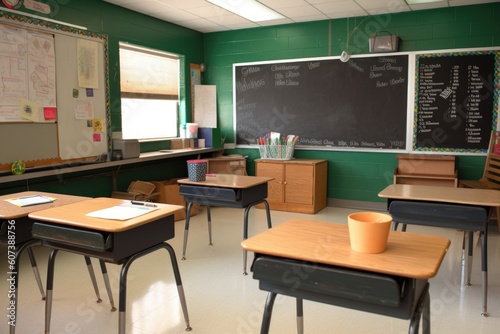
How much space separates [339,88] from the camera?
231 inches

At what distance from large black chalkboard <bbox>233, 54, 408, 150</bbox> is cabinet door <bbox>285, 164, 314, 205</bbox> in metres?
0.62

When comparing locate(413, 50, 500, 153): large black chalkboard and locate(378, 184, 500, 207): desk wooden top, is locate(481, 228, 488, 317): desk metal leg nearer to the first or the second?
locate(378, 184, 500, 207): desk wooden top

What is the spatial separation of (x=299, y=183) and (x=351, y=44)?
6.46 feet

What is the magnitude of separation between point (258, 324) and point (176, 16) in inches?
168

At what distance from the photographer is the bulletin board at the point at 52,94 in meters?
3.82

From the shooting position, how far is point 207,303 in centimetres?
298

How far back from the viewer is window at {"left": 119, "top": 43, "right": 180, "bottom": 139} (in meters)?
5.33

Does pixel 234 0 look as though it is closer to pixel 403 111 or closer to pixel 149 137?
pixel 149 137

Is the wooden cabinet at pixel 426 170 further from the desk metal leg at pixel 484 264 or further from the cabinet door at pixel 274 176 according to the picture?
the desk metal leg at pixel 484 264

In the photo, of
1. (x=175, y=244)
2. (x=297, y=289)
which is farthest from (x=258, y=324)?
(x=175, y=244)

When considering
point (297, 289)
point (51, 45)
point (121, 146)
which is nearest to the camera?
point (297, 289)

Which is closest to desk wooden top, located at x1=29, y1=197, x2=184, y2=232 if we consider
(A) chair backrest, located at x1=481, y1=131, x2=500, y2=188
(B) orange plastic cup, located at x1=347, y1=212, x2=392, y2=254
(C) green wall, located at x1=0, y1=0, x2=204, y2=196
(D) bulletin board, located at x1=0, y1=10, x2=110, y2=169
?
(B) orange plastic cup, located at x1=347, y1=212, x2=392, y2=254

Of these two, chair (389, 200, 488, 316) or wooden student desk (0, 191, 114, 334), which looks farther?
chair (389, 200, 488, 316)

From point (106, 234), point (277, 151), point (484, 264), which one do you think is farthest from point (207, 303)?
point (277, 151)
